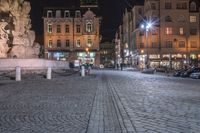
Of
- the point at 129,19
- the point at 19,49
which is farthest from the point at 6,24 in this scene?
the point at 129,19

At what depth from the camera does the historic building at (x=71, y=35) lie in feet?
427

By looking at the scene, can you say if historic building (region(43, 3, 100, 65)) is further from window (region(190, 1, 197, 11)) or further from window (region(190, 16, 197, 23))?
window (region(190, 1, 197, 11))

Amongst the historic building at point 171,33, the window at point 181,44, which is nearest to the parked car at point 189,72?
the historic building at point 171,33

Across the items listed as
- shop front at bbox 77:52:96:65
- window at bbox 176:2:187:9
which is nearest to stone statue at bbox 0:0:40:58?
window at bbox 176:2:187:9

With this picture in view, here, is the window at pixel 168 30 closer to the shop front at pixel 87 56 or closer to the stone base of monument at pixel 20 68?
the shop front at pixel 87 56

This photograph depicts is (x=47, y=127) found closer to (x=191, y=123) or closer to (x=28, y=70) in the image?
(x=191, y=123)

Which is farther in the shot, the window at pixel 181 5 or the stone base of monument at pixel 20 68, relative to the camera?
the window at pixel 181 5

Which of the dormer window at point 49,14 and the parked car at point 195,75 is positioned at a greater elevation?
the dormer window at point 49,14

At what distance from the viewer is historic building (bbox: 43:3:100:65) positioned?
130m

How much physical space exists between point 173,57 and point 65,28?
115ft

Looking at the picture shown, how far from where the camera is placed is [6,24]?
147ft

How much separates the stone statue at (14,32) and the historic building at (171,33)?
64528 mm

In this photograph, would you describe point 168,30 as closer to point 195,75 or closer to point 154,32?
point 154,32

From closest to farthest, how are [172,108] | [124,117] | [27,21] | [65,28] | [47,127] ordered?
1. [47,127]
2. [124,117]
3. [172,108]
4. [27,21]
5. [65,28]
